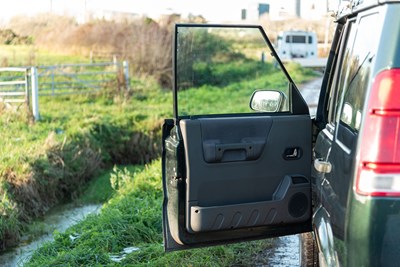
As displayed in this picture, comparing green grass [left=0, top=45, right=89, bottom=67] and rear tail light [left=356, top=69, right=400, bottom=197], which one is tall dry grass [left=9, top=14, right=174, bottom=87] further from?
rear tail light [left=356, top=69, right=400, bottom=197]

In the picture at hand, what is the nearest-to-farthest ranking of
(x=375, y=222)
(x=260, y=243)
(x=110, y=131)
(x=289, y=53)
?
(x=375, y=222) → (x=260, y=243) → (x=110, y=131) → (x=289, y=53)

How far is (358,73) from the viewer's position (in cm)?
293

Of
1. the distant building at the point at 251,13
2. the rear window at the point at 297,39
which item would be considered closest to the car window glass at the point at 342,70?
the distant building at the point at 251,13

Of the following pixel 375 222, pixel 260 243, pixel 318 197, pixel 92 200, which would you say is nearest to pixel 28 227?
pixel 92 200

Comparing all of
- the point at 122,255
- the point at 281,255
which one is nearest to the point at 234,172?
the point at 281,255

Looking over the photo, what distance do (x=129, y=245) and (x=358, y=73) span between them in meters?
Result: 3.76

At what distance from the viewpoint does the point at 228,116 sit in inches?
163

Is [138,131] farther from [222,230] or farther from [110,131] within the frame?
[222,230]

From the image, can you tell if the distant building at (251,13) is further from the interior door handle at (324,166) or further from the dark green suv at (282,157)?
the interior door handle at (324,166)

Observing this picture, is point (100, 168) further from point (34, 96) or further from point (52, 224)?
point (52, 224)

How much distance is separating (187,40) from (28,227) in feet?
19.9

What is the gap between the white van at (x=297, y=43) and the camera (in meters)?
37.1

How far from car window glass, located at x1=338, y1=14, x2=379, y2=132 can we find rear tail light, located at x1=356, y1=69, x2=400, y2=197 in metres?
0.15

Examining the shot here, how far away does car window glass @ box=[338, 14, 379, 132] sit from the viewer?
8.73 ft
